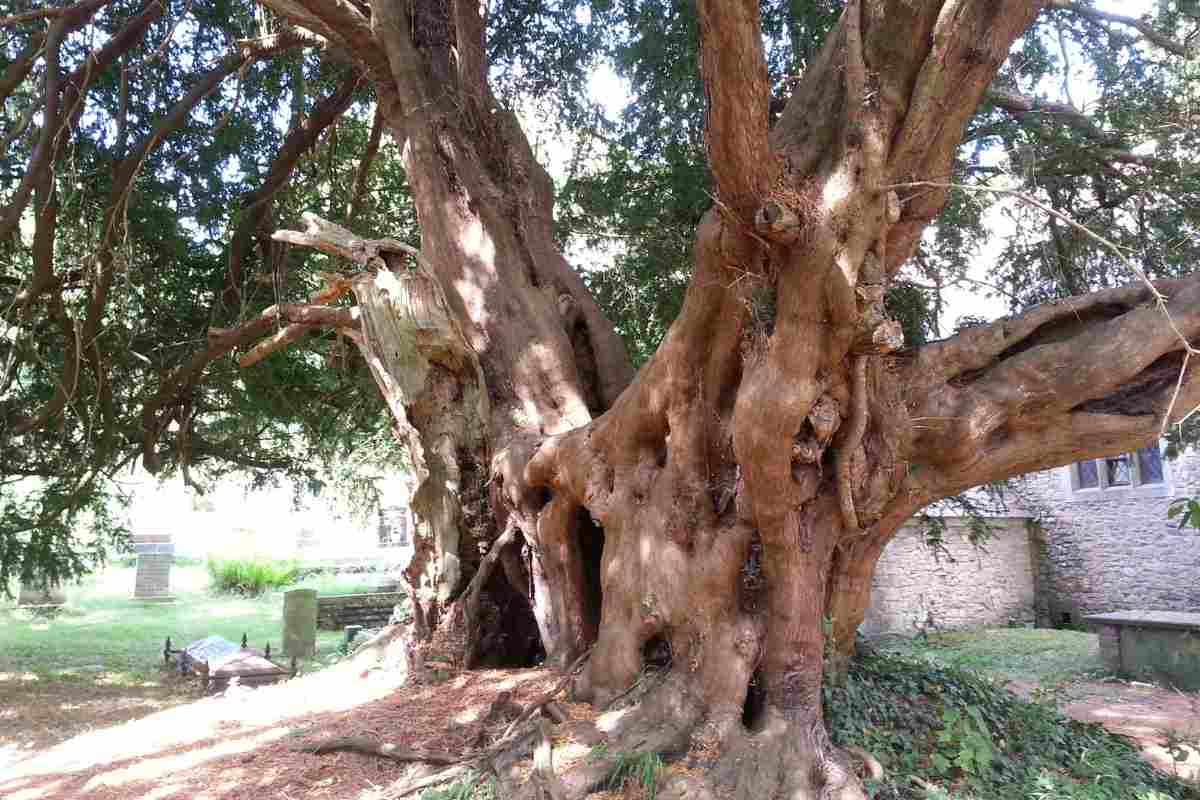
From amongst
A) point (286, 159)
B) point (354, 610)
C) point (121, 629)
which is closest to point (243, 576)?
point (121, 629)

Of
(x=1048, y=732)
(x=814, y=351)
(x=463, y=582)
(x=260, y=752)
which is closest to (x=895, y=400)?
(x=814, y=351)

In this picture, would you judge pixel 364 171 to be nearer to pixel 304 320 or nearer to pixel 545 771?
pixel 304 320

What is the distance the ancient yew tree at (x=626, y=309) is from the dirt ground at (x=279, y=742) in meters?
0.59

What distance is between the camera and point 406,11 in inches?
272

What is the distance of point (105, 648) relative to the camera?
53.0 feet

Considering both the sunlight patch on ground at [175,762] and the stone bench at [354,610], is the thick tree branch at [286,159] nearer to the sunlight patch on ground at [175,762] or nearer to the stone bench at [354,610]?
the sunlight patch on ground at [175,762]

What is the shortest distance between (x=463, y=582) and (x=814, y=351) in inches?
139

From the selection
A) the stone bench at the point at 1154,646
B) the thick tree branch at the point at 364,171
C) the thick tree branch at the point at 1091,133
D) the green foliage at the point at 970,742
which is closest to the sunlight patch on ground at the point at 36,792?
the green foliage at the point at 970,742

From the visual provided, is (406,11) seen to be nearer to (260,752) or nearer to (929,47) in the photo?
(929,47)

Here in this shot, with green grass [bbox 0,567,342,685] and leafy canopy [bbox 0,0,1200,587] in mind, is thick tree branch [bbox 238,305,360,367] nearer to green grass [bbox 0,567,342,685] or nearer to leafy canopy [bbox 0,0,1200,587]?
leafy canopy [bbox 0,0,1200,587]

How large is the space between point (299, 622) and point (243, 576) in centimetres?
1067

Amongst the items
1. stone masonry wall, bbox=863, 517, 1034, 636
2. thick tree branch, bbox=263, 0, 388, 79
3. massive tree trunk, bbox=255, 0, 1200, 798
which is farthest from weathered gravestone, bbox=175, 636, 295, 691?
stone masonry wall, bbox=863, 517, 1034, 636

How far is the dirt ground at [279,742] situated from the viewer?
4543 millimetres

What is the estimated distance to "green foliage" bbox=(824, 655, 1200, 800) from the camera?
4.67 metres
